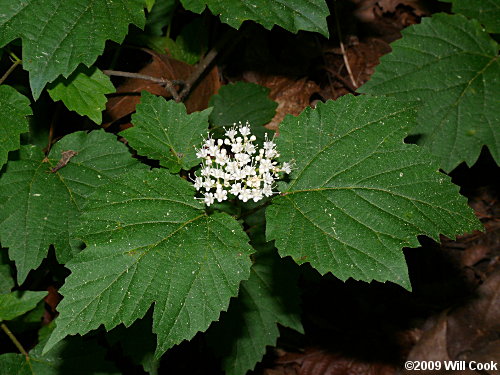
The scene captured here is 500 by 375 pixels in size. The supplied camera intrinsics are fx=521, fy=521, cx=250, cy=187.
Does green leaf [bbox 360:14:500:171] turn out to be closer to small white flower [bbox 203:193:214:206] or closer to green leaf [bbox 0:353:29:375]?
small white flower [bbox 203:193:214:206]

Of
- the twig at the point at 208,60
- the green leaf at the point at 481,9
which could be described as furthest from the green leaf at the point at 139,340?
the green leaf at the point at 481,9

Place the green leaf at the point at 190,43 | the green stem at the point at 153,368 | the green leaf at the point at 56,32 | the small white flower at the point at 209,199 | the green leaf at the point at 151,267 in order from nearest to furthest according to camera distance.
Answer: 1. the green leaf at the point at 151,267
2. the small white flower at the point at 209,199
3. the green leaf at the point at 56,32
4. the green stem at the point at 153,368
5. the green leaf at the point at 190,43

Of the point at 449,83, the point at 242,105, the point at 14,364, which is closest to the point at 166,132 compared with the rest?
the point at 242,105

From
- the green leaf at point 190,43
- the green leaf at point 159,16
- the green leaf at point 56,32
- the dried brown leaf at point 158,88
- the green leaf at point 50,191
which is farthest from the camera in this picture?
the green leaf at point 190,43

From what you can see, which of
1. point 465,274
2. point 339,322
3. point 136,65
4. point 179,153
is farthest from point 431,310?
point 136,65

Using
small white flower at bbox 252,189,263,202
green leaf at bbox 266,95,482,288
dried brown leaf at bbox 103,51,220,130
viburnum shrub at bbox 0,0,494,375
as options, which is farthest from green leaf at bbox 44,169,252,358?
dried brown leaf at bbox 103,51,220,130

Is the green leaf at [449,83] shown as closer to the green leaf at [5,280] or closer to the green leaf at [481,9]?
the green leaf at [481,9]
